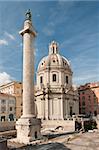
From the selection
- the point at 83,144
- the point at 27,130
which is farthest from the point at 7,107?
the point at 83,144

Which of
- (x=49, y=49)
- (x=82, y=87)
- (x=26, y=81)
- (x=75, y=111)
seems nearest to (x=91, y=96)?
(x=82, y=87)

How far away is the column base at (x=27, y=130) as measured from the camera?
21938mm

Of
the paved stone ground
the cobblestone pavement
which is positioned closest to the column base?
the paved stone ground

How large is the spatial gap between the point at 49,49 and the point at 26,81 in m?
30.8

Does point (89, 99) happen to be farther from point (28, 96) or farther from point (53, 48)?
point (28, 96)

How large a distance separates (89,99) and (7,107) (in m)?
24.2

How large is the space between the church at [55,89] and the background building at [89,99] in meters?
8.97

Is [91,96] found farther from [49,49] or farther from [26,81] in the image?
[26,81]

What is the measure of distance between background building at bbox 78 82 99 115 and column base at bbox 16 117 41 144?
36.2m

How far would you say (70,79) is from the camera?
168 feet

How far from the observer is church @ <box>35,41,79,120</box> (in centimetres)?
4594

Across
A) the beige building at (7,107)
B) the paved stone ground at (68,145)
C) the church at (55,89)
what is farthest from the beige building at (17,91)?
the paved stone ground at (68,145)

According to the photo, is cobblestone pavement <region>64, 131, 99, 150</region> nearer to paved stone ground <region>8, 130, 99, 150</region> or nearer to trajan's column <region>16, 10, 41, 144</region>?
paved stone ground <region>8, 130, 99, 150</region>

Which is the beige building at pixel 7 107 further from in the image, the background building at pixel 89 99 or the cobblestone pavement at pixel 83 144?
the cobblestone pavement at pixel 83 144
